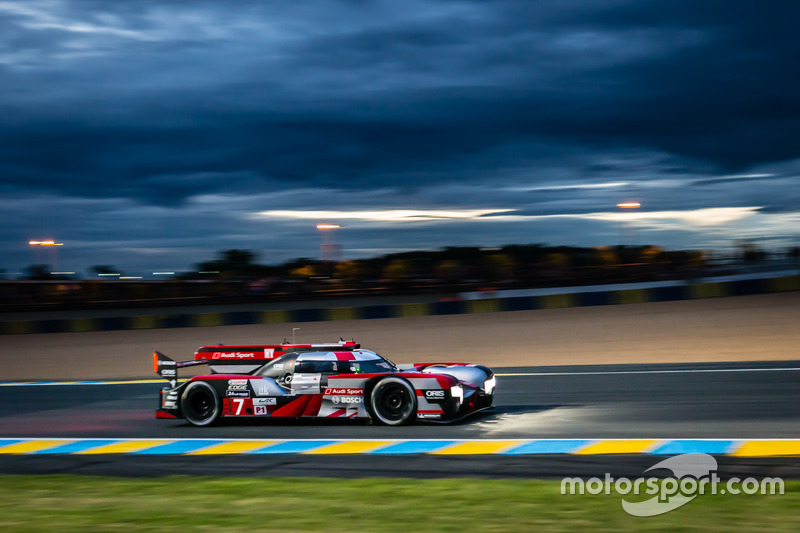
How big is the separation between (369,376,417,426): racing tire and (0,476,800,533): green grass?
2920mm

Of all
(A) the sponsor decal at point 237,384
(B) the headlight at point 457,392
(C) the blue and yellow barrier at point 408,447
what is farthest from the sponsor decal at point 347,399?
(A) the sponsor decal at point 237,384

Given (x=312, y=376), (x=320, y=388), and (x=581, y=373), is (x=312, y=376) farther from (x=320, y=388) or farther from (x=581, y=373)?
(x=581, y=373)

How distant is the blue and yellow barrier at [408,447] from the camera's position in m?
8.32

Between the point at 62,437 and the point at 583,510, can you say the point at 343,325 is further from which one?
the point at 583,510

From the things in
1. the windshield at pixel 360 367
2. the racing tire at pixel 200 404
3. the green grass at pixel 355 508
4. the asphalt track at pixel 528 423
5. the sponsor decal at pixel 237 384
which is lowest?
the asphalt track at pixel 528 423

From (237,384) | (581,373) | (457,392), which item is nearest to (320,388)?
(237,384)

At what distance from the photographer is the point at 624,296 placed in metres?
30.9

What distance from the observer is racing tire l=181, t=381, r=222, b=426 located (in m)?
11.1

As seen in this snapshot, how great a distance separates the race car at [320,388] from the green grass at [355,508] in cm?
294

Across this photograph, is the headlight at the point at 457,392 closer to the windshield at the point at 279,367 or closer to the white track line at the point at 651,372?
the windshield at the point at 279,367

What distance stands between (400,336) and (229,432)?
15.3 m

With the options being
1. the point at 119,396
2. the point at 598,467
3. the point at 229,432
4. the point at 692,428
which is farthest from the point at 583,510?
the point at 119,396

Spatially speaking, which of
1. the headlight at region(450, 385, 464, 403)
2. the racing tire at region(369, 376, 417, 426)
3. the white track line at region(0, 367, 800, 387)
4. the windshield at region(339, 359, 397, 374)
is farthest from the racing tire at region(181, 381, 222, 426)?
the white track line at region(0, 367, 800, 387)

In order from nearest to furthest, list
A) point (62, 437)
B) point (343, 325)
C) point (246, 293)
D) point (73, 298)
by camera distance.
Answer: point (62, 437) → point (343, 325) → point (246, 293) → point (73, 298)
